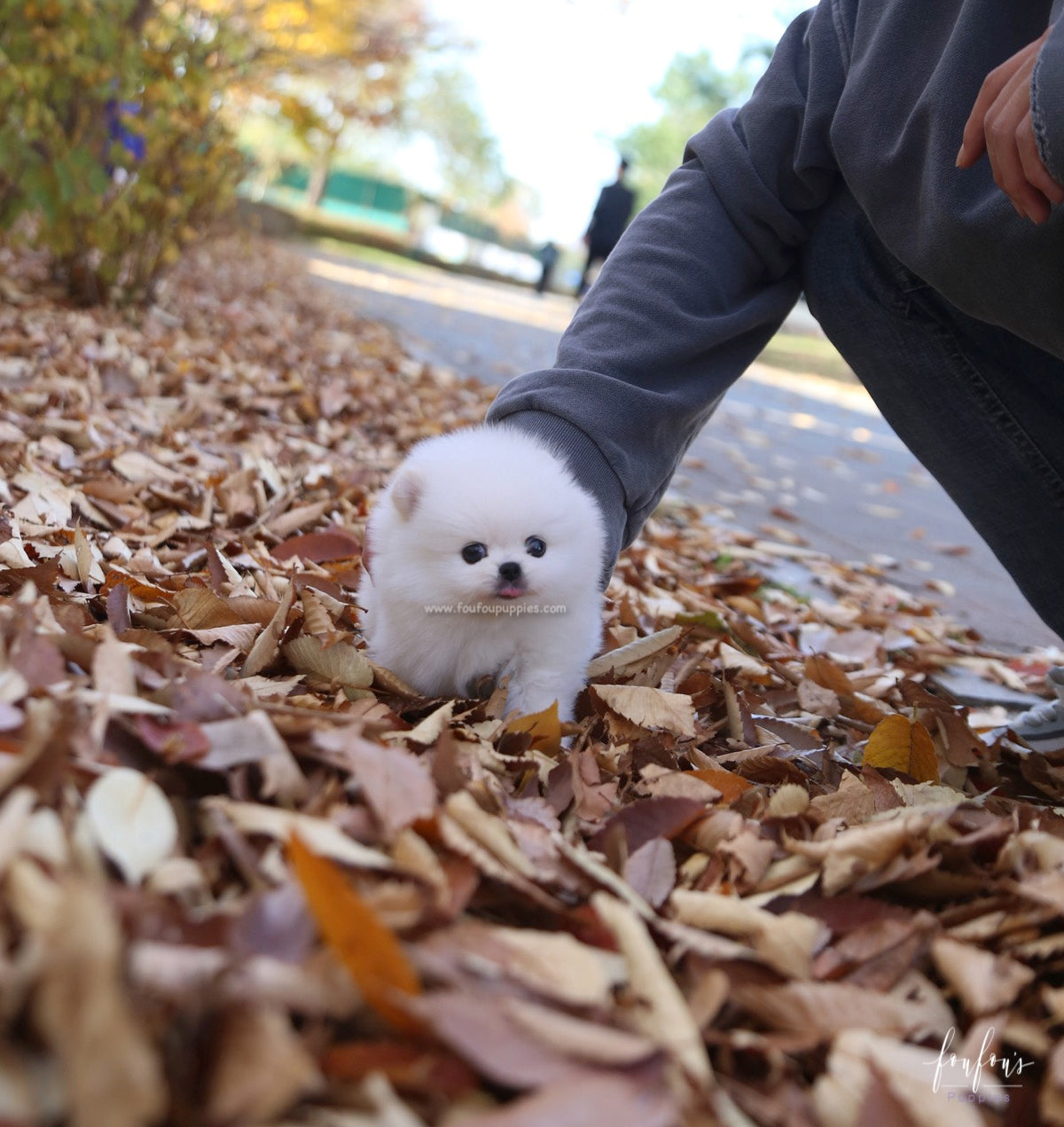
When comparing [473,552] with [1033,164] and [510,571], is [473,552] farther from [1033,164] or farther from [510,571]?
[1033,164]

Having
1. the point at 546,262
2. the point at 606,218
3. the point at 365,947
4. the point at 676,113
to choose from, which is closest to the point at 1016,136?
the point at 365,947

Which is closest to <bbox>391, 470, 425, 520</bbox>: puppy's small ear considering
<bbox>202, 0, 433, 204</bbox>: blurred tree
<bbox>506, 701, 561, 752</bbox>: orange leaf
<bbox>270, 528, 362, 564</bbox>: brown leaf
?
<bbox>506, 701, 561, 752</bbox>: orange leaf

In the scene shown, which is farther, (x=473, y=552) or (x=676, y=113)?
(x=676, y=113)

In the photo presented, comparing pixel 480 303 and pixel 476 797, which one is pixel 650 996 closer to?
pixel 476 797

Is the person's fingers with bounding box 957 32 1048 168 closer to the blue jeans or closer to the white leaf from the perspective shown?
the blue jeans

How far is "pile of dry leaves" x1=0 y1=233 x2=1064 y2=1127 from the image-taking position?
96 cm

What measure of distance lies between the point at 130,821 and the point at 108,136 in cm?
498

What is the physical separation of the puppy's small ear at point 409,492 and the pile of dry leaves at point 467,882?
12.3 inches

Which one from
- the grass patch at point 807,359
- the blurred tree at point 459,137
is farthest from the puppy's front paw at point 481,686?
the blurred tree at point 459,137

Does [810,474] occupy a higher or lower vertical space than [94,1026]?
higher

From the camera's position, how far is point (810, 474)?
6793 mm

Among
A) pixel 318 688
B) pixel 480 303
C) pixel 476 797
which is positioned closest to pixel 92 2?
pixel 318 688

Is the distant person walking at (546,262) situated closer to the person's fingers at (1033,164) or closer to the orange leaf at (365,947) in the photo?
the person's fingers at (1033,164)

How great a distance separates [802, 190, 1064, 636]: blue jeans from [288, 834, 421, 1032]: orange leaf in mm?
2067
